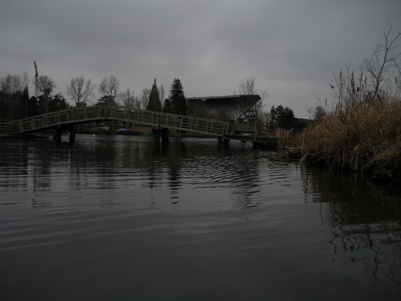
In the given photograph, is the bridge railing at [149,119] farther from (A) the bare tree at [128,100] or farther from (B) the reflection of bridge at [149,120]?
(A) the bare tree at [128,100]

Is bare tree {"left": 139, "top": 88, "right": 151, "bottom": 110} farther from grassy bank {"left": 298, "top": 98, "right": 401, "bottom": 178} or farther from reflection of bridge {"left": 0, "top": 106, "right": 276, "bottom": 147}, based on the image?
grassy bank {"left": 298, "top": 98, "right": 401, "bottom": 178}

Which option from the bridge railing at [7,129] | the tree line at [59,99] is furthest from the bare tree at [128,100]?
the bridge railing at [7,129]

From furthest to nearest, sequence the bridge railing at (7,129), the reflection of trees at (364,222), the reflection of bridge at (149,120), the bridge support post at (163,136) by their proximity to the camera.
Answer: the bridge railing at (7,129) → the bridge support post at (163,136) → the reflection of bridge at (149,120) → the reflection of trees at (364,222)

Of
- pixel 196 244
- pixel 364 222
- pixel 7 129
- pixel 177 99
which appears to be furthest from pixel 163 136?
pixel 177 99

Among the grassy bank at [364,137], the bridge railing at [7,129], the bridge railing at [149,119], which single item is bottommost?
the grassy bank at [364,137]

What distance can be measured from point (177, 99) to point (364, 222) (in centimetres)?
6796

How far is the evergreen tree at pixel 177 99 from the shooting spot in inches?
2753

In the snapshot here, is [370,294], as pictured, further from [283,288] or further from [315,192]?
[315,192]

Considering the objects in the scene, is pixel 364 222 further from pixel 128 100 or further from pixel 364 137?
pixel 128 100

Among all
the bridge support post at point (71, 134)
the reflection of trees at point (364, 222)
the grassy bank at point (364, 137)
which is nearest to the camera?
the reflection of trees at point (364, 222)

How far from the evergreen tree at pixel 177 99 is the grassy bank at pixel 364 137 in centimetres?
5797

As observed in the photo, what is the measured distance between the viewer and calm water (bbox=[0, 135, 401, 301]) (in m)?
2.83

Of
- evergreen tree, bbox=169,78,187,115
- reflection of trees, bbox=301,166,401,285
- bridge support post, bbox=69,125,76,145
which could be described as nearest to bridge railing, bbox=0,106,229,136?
bridge support post, bbox=69,125,76,145

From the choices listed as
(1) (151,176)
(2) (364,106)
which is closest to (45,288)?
(1) (151,176)
